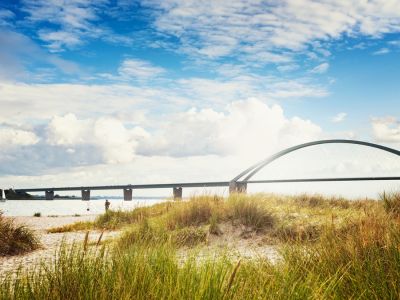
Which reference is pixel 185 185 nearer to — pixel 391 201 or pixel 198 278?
pixel 391 201

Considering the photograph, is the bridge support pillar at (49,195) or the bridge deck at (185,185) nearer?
the bridge deck at (185,185)

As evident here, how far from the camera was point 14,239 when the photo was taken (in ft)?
32.8

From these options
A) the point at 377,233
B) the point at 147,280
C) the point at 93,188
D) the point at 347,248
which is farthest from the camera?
the point at 93,188

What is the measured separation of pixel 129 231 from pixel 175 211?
108 inches

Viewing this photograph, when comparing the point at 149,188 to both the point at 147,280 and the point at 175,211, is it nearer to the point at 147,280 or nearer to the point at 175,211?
the point at 175,211

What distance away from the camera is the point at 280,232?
1009 cm

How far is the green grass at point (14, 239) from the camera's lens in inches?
379

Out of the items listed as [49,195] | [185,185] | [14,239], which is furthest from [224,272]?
[49,195]

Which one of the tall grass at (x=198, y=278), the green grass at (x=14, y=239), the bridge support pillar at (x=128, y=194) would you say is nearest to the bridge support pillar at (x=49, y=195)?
the bridge support pillar at (x=128, y=194)

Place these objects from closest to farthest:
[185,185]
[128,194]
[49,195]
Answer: [185,185] < [128,194] < [49,195]

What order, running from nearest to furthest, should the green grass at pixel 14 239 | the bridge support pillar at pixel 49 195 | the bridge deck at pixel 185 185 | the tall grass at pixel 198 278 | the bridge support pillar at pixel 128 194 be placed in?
1. the tall grass at pixel 198 278
2. the green grass at pixel 14 239
3. the bridge deck at pixel 185 185
4. the bridge support pillar at pixel 128 194
5. the bridge support pillar at pixel 49 195

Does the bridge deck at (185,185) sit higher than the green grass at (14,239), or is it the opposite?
the bridge deck at (185,185)

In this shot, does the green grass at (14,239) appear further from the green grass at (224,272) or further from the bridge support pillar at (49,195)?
the bridge support pillar at (49,195)

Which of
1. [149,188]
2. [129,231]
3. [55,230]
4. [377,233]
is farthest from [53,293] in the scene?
[149,188]
